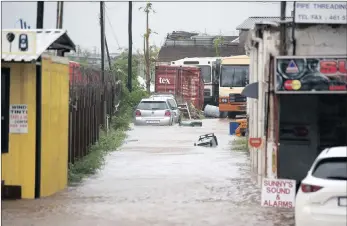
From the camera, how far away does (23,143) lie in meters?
13.0

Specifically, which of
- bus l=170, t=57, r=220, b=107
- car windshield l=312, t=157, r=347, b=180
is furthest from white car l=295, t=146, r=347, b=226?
bus l=170, t=57, r=220, b=107

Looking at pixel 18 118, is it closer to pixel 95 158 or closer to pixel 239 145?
pixel 95 158

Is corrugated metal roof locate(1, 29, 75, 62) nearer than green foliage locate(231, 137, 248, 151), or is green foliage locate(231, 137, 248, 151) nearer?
corrugated metal roof locate(1, 29, 75, 62)

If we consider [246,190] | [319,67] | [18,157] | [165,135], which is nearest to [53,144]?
[18,157]

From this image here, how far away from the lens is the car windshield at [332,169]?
8570mm

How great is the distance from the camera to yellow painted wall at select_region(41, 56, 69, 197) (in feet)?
43.4

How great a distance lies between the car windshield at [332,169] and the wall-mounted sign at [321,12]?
13.7 feet

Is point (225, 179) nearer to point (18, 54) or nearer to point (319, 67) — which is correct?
point (319, 67)

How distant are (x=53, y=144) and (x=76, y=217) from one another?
2669mm

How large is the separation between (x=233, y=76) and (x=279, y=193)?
97.4 feet

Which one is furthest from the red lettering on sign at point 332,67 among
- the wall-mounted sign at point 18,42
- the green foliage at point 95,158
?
the green foliage at point 95,158

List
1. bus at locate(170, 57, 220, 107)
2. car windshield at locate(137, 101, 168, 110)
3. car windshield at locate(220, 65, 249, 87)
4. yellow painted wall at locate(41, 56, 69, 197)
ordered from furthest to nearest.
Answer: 1. bus at locate(170, 57, 220, 107)
2. car windshield at locate(220, 65, 249, 87)
3. car windshield at locate(137, 101, 168, 110)
4. yellow painted wall at locate(41, 56, 69, 197)

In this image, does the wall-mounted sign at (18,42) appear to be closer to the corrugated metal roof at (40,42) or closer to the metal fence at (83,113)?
the corrugated metal roof at (40,42)

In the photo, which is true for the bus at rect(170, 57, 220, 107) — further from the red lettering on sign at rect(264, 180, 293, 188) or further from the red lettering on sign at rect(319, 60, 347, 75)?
the red lettering on sign at rect(264, 180, 293, 188)
